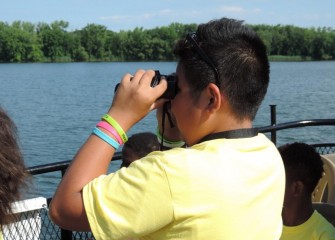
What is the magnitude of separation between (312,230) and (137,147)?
100 cm

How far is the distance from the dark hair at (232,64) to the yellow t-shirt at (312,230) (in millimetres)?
1357

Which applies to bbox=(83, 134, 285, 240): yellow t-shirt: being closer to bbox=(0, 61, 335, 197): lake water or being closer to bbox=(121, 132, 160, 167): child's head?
bbox=(121, 132, 160, 167): child's head

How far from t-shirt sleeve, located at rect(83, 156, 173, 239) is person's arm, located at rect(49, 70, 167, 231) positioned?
4 cm

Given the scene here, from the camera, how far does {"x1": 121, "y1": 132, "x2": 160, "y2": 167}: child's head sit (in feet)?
10.2

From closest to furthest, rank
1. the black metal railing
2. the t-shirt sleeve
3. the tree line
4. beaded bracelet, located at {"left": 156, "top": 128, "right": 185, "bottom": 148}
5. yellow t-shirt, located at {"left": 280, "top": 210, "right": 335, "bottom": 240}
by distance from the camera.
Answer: the t-shirt sleeve < beaded bracelet, located at {"left": 156, "top": 128, "right": 185, "bottom": 148} < yellow t-shirt, located at {"left": 280, "top": 210, "right": 335, "bottom": 240} < the black metal railing < the tree line

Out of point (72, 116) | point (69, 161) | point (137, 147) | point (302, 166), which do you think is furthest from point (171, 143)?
point (72, 116)

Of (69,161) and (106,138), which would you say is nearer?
(106,138)

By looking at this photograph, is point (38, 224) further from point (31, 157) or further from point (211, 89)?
point (31, 157)

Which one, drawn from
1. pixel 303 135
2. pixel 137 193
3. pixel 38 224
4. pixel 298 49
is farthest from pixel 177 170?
pixel 298 49

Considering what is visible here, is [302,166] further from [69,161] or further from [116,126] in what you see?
[116,126]

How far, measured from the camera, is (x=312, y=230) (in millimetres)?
2838

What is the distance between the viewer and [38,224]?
3.89 metres

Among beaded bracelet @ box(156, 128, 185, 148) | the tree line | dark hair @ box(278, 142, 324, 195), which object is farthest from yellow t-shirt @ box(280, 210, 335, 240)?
the tree line

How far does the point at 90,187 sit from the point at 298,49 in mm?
82290
